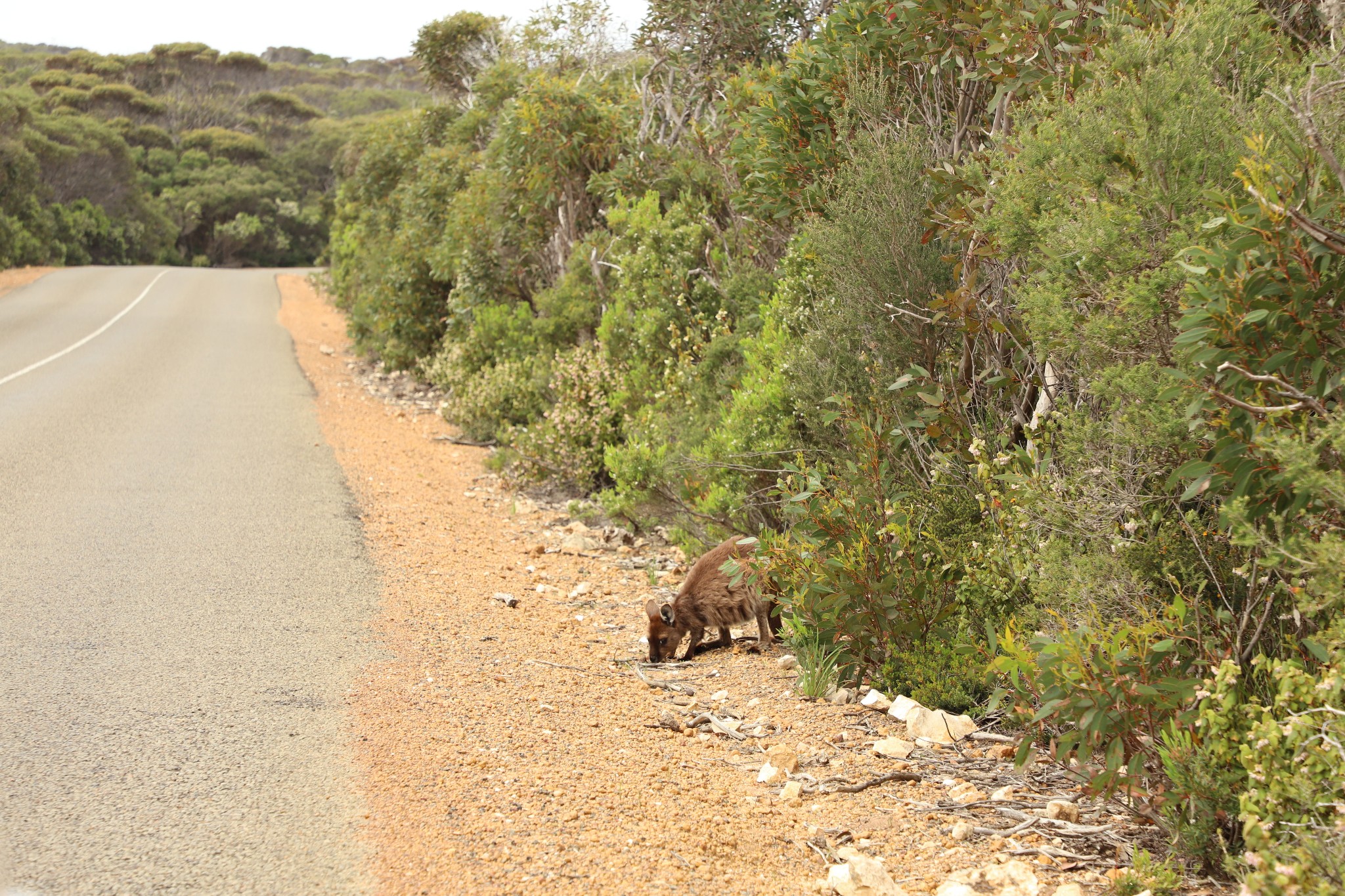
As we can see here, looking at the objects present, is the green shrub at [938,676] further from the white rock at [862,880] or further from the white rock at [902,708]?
the white rock at [862,880]

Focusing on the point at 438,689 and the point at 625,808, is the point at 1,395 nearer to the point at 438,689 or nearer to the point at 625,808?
the point at 438,689

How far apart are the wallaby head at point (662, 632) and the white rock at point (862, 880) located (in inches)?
108

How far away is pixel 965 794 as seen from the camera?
4043 mm

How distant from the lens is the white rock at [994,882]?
10.4ft

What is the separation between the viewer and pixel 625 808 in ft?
12.5

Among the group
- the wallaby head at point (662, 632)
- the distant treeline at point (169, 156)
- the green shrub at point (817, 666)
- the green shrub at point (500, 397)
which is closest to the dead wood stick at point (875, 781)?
the green shrub at point (817, 666)

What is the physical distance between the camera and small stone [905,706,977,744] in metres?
4.62

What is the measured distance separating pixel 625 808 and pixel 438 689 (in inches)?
61.9

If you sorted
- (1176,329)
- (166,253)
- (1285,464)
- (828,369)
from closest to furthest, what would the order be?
(1285,464)
(1176,329)
(828,369)
(166,253)

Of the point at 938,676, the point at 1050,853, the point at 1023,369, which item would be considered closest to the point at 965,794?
the point at 1050,853

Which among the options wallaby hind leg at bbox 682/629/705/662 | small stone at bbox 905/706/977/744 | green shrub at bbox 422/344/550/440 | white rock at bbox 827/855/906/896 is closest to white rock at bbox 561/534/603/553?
wallaby hind leg at bbox 682/629/705/662

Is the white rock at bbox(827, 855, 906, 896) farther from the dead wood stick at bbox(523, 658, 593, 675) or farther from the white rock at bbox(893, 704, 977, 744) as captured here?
the dead wood stick at bbox(523, 658, 593, 675)

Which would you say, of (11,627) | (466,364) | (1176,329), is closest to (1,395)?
(466,364)

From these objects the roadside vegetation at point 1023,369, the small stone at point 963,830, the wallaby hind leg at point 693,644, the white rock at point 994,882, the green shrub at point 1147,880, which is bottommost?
the wallaby hind leg at point 693,644
